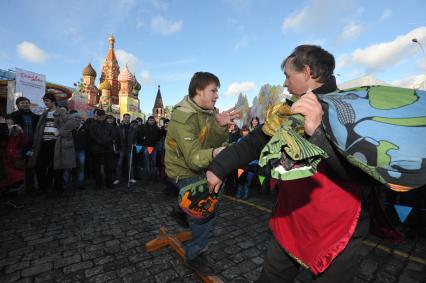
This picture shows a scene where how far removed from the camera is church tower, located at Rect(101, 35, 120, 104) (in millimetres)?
59562

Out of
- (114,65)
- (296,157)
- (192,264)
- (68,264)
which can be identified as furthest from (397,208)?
(114,65)

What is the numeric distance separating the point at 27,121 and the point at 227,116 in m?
6.46

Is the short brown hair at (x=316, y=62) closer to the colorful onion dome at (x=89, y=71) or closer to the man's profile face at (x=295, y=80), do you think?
the man's profile face at (x=295, y=80)

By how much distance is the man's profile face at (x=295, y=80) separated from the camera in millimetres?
1566

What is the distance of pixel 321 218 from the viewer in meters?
1.48

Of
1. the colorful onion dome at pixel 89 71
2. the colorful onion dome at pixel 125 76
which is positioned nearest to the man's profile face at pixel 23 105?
the colorful onion dome at pixel 125 76

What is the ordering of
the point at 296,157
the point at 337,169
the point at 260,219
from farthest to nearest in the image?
the point at 260,219
the point at 337,169
the point at 296,157

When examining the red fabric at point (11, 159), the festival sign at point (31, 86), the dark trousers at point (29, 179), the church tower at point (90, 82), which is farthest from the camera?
the church tower at point (90, 82)

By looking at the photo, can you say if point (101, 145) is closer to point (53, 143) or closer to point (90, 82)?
point (53, 143)

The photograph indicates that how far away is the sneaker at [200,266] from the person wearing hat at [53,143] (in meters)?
5.05

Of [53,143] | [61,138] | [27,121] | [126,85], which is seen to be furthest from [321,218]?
[126,85]

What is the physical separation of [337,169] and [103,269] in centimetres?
321

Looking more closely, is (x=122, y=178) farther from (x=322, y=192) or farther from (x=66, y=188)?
(x=322, y=192)

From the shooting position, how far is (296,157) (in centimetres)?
91
